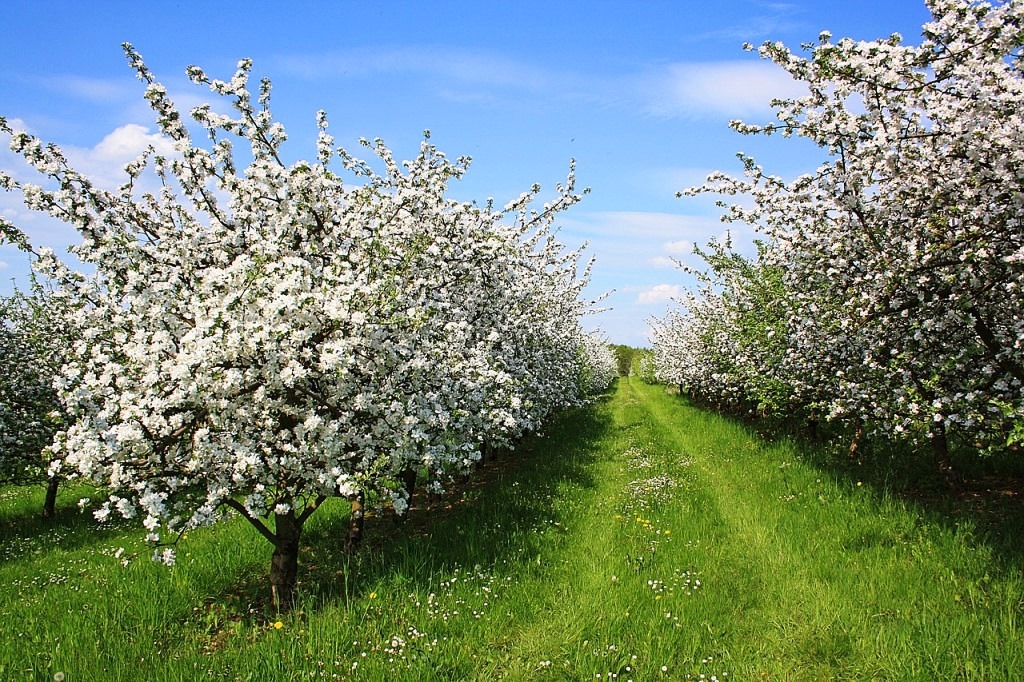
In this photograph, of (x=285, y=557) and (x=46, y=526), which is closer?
(x=285, y=557)

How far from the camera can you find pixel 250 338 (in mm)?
5980

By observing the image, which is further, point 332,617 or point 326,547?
point 326,547

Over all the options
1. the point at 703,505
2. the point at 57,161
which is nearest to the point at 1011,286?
the point at 703,505

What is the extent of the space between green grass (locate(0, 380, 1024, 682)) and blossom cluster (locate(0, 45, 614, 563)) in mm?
1215

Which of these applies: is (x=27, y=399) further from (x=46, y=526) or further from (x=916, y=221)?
(x=916, y=221)

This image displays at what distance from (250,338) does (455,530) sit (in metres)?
5.29

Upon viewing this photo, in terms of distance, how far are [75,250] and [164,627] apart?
465 centimetres

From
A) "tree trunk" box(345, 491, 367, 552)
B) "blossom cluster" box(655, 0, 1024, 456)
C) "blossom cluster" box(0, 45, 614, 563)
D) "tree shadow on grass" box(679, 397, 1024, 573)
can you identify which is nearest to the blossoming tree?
"blossom cluster" box(0, 45, 614, 563)

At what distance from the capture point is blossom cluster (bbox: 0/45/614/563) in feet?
20.2

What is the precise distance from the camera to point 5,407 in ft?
43.2

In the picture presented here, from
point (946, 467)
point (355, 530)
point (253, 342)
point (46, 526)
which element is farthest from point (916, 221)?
point (46, 526)

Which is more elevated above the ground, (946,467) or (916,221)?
(916,221)

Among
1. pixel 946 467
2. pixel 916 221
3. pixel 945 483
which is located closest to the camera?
pixel 916 221

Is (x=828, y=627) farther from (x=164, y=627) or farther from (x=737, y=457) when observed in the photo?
(x=737, y=457)
